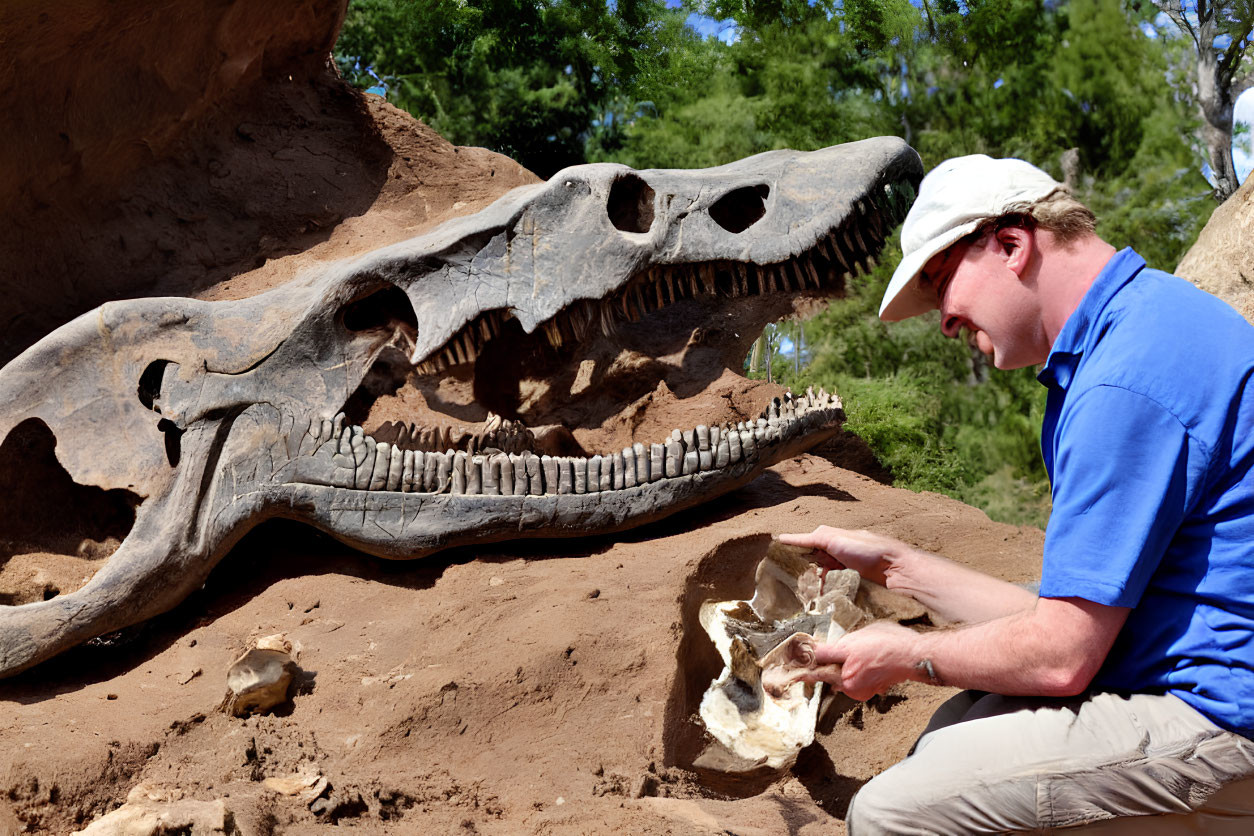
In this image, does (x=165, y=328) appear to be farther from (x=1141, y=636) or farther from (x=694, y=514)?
(x=1141, y=636)

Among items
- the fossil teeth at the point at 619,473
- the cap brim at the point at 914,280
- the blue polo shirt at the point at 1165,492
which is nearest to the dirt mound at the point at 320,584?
the fossil teeth at the point at 619,473

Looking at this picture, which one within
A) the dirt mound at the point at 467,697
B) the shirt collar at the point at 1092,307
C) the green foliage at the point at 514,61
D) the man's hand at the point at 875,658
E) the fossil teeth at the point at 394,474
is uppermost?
the green foliage at the point at 514,61

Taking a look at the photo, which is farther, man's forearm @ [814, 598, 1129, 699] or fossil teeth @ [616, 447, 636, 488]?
fossil teeth @ [616, 447, 636, 488]

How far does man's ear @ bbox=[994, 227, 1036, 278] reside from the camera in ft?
6.84

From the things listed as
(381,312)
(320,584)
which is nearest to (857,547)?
(320,584)

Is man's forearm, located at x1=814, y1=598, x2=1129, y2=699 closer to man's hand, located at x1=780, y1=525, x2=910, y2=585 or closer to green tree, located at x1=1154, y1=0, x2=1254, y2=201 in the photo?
man's hand, located at x1=780, y1=525, x2=910, y2=585

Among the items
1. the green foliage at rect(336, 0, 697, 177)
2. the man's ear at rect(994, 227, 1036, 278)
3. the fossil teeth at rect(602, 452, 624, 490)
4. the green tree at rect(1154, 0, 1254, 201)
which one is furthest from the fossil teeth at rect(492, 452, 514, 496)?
the green foliage at rect(336, 0, 697, 177)

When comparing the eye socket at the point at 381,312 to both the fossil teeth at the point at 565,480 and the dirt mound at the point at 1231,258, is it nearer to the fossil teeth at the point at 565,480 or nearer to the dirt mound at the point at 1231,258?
the fossil teeth at the point at 565,480

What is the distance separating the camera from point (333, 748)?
316 cm

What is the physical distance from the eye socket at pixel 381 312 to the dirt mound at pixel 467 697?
95 cm

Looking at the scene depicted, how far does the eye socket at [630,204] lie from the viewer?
4312 mm

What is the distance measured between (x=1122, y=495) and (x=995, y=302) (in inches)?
19.4

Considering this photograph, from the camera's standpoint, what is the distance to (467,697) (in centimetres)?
330

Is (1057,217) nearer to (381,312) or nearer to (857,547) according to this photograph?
(857,547)
